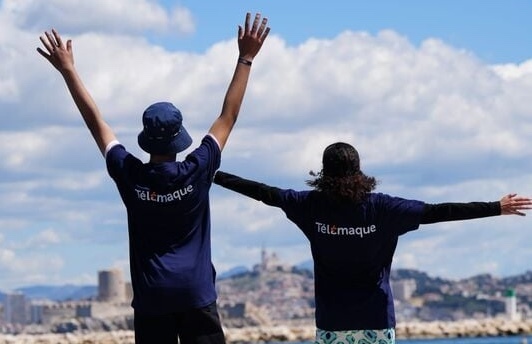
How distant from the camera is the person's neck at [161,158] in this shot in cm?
701

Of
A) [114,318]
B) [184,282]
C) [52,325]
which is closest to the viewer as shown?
[184,282]

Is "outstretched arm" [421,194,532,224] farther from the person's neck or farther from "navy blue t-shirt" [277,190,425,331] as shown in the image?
the person's neck

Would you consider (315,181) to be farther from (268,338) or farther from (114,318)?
(114,318)

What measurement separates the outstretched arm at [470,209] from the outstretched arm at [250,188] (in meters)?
0.65

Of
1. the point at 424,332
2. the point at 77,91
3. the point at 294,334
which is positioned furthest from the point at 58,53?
the point at 424,332

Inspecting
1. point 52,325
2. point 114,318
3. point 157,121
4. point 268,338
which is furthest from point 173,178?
point 52,325

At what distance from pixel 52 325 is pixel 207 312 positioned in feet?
586

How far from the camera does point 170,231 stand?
22.6ft

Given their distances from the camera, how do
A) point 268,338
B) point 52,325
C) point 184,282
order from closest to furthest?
1. point 184,282
2. point 268,338
3. point 52,325

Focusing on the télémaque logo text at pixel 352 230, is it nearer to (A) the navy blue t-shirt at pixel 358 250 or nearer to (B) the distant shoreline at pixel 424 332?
(A) the navy blue t-shirt at pixel 358 250

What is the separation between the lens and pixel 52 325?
18312cm

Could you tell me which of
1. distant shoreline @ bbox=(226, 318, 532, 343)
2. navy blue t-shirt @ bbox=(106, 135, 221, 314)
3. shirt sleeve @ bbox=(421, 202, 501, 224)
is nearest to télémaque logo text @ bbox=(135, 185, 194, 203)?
navy blue t-shirt @ bbox=(106, 135, 221, 314)

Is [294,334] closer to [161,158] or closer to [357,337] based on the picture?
[357,337]

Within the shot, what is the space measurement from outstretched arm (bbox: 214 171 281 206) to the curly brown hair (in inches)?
9.9
